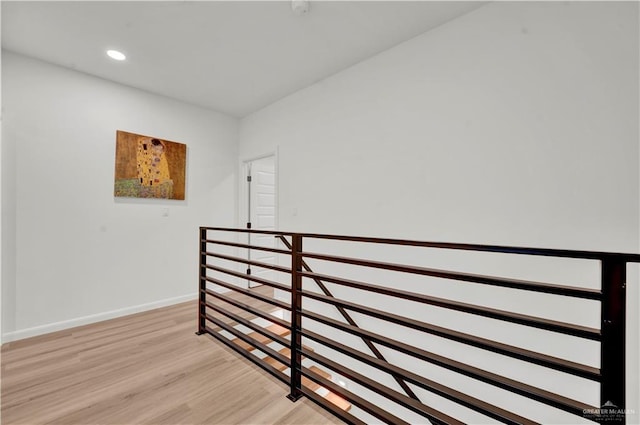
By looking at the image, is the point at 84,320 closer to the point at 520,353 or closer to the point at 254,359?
the point at 254,359

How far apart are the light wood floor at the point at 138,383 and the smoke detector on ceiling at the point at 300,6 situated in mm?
2675

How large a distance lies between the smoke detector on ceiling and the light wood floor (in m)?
2.68

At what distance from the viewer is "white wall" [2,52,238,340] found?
256 cm

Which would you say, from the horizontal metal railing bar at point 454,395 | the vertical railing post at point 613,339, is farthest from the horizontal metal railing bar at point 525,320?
Answer: the horizontal metal railing bar at point 454,395

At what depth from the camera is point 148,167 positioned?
11.1 ft

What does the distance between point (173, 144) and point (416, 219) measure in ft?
10.3

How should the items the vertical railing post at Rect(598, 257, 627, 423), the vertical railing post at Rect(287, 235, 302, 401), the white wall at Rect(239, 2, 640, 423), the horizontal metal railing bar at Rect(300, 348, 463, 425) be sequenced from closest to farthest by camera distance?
1. the vertical railing post at Rect(598, 257, 627, 423)
2. the horizontal metal railing bar at Rect(300, 348, 463, 425)
3. the white wall at Rect(239, 2, 640, 423)
4. the vertical railing post at Rect(287, 235, 302, 401)

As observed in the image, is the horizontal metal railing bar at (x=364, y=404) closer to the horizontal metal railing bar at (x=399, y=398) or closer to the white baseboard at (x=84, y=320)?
the horizontal metal railing bar at (x=399, y=398)

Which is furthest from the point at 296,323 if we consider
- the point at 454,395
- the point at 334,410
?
the point at 454,395

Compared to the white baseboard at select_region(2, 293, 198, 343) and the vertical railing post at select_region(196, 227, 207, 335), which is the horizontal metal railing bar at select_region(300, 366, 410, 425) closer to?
the vertical railing post at select_region(196, 227, 207, 335)

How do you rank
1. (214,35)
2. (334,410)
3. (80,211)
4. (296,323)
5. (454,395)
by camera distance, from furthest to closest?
(80,211) < (214,35) < (296,323) < (334,410) < (454,395)

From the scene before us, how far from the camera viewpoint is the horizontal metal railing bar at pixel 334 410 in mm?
1536

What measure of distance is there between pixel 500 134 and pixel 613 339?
4.65ft

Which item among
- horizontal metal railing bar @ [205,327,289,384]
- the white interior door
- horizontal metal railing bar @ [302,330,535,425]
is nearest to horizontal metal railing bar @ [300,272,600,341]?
horizontal metal railing bar @ [302,330,535,425]
